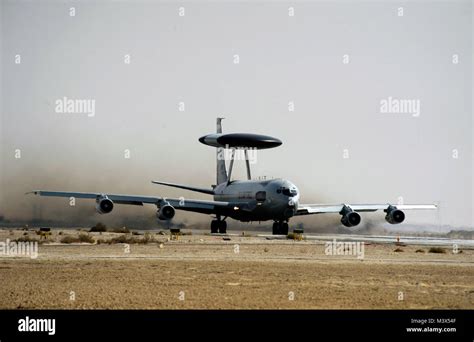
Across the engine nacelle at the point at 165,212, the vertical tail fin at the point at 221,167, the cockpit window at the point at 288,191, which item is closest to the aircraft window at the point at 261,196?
the cockpit window at the point at 288,191

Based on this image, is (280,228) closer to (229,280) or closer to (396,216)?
(396,216)

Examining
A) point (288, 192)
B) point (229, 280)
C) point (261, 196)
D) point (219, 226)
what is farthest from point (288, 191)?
point (229, 280)

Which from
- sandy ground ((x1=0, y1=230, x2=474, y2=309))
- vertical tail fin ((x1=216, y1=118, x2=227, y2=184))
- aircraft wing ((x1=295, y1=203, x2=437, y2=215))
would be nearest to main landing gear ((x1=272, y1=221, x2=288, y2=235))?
aircraft wing ((x1=295, y1=203, x2=437, y2=215))

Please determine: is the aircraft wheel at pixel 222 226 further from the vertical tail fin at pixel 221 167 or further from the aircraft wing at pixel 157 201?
the vertical tail fin at pixel 221 167

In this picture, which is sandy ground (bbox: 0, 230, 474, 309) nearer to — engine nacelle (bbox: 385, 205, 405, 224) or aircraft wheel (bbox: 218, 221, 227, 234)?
engine nacelle (bbox: 385, 205, 405, 224)

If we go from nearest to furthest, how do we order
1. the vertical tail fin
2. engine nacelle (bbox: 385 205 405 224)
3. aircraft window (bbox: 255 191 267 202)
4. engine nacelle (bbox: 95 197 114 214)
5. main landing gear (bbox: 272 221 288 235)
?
engine nacelle (bbox: 95 197 114 214)
aircraft window (bbox: 255 191 267 202)
engine nacelle (bbox: 385 205 405 224)
main landing gear (bbox: 272 221 288 235)
the vertical tail fin

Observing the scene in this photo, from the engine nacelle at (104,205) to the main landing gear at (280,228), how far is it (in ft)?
64.1

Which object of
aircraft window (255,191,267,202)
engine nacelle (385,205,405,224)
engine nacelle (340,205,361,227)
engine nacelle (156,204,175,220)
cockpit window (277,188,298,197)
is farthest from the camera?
engine nacelle (385,205,405,224)

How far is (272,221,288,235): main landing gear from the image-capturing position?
253 feet

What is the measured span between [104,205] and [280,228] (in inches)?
A: 812

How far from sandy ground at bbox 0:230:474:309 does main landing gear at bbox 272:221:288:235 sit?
30.8 metres

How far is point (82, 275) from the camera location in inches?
1217
